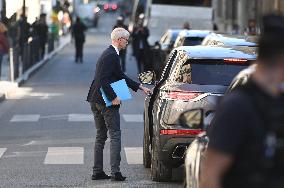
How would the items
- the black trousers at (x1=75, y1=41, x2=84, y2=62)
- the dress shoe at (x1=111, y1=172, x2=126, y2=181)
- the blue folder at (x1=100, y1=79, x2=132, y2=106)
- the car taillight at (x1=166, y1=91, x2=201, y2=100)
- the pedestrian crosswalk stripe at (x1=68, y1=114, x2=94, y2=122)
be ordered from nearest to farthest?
1. the car taillight at (x1=166, y1=91, x2=201, y2=100)
2. the blue folder at (x1=100, y1=79, x2=132, y2=106)
3. the dress shoe at (x1=111, y1=172, x2=126, y2=181)
4. the pedestrian crosswalk stripe at (x1=68, y1=114, x2=94, y2=122)
5. the black trousers at (x1=75, y1=41, x2=84, y2=62)

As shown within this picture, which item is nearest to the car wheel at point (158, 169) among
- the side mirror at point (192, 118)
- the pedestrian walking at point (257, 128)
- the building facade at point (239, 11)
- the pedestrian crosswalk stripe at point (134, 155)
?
the pedestrian crosswalk stripe at point (134, 155)

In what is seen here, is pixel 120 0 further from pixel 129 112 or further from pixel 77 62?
pixel 129 112

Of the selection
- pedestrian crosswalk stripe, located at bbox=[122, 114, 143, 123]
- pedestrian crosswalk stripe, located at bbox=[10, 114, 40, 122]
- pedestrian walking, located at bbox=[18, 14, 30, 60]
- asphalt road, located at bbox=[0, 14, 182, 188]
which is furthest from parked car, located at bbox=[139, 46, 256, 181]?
pedestrian walking, located at bbox=[18, 14, 30, 60]

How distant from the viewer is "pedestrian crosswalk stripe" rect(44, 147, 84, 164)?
13905 mm

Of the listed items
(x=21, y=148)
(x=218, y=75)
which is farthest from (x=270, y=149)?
(x=21, y=148)

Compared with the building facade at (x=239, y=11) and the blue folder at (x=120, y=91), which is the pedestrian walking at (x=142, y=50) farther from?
the blue folder at (x=120, y=91)

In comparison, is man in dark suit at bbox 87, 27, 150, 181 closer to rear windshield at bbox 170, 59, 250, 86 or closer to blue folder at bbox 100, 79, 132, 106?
blue folder at bbox 100, 79, 132, 106

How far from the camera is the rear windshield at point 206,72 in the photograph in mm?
11492

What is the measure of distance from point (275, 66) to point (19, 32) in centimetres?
3370

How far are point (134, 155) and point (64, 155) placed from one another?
0.90 m

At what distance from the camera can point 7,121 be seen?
65.2 ft

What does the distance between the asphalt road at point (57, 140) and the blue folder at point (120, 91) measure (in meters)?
0.91

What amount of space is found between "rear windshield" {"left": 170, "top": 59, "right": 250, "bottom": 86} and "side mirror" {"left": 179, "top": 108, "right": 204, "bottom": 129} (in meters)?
5.23

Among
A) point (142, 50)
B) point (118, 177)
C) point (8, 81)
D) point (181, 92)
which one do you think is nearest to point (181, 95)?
point (181, 92)
